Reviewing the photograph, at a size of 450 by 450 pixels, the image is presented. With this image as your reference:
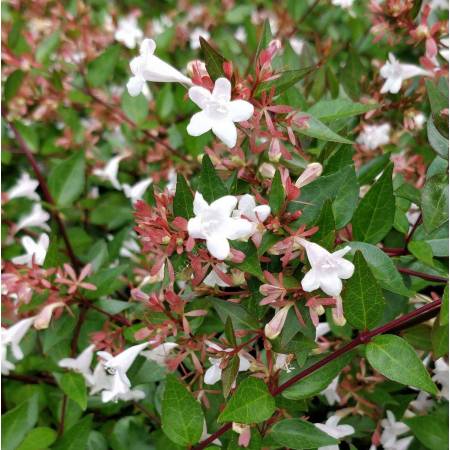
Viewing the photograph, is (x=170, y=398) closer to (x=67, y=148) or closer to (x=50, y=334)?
(x=50, y=334)

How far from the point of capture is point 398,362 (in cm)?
93

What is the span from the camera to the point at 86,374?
1.36 metres

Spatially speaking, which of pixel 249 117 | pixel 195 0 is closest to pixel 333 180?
pixel 249 117

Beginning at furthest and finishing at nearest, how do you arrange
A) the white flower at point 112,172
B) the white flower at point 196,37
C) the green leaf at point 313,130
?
the white flower at point 196,37, the white flower at point 112,172, the green leaf at point 313,130

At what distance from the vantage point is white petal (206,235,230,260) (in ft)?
2.70

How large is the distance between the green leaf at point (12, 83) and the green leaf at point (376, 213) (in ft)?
4.02

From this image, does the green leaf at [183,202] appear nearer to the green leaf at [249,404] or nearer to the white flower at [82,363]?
the green leaf at [249,404]

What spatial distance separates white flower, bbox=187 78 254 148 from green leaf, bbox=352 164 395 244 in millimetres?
307

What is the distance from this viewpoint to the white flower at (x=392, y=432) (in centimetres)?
128

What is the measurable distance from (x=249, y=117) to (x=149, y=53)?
24 centimetres

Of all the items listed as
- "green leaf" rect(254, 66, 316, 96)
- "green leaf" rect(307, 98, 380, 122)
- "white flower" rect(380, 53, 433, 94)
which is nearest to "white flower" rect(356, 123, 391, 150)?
"white flower" rect(380, 53, 433, 94)

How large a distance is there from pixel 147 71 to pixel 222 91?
19cm

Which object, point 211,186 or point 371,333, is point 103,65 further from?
point 371,333

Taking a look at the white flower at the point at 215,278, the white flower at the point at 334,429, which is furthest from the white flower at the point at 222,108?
the white flower at the point at 334,429
